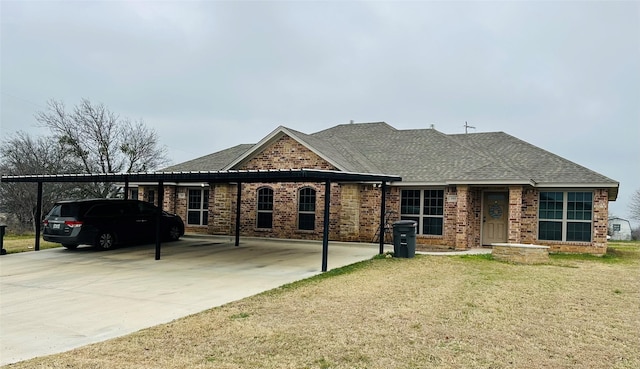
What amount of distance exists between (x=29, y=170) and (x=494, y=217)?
2441cm

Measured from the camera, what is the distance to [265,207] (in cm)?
2025

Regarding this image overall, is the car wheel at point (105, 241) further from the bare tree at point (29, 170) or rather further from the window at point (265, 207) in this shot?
the bare tree at point (29, 170)

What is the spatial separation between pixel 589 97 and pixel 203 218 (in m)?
23.5

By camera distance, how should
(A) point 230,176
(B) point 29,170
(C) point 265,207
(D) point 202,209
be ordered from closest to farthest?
(A) point 230,176 < (C) point 265,207 < (D) point 202,209 < (B) point 29,170

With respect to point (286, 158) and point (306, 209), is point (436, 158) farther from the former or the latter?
point (286, 158)

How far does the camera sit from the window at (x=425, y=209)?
18047 mm

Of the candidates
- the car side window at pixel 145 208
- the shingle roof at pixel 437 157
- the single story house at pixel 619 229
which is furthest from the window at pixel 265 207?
the single story house at pixel 619 229

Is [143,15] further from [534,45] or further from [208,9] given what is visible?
[534,45]

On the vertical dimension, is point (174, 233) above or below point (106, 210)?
below

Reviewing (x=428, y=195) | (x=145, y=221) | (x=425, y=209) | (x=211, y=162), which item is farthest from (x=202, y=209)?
(x=428, y=195)

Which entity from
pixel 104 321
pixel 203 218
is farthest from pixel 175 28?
pixel 104 321

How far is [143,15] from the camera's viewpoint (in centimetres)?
1727

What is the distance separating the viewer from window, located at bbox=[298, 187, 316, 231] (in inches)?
766

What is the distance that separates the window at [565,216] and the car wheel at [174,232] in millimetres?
13346
